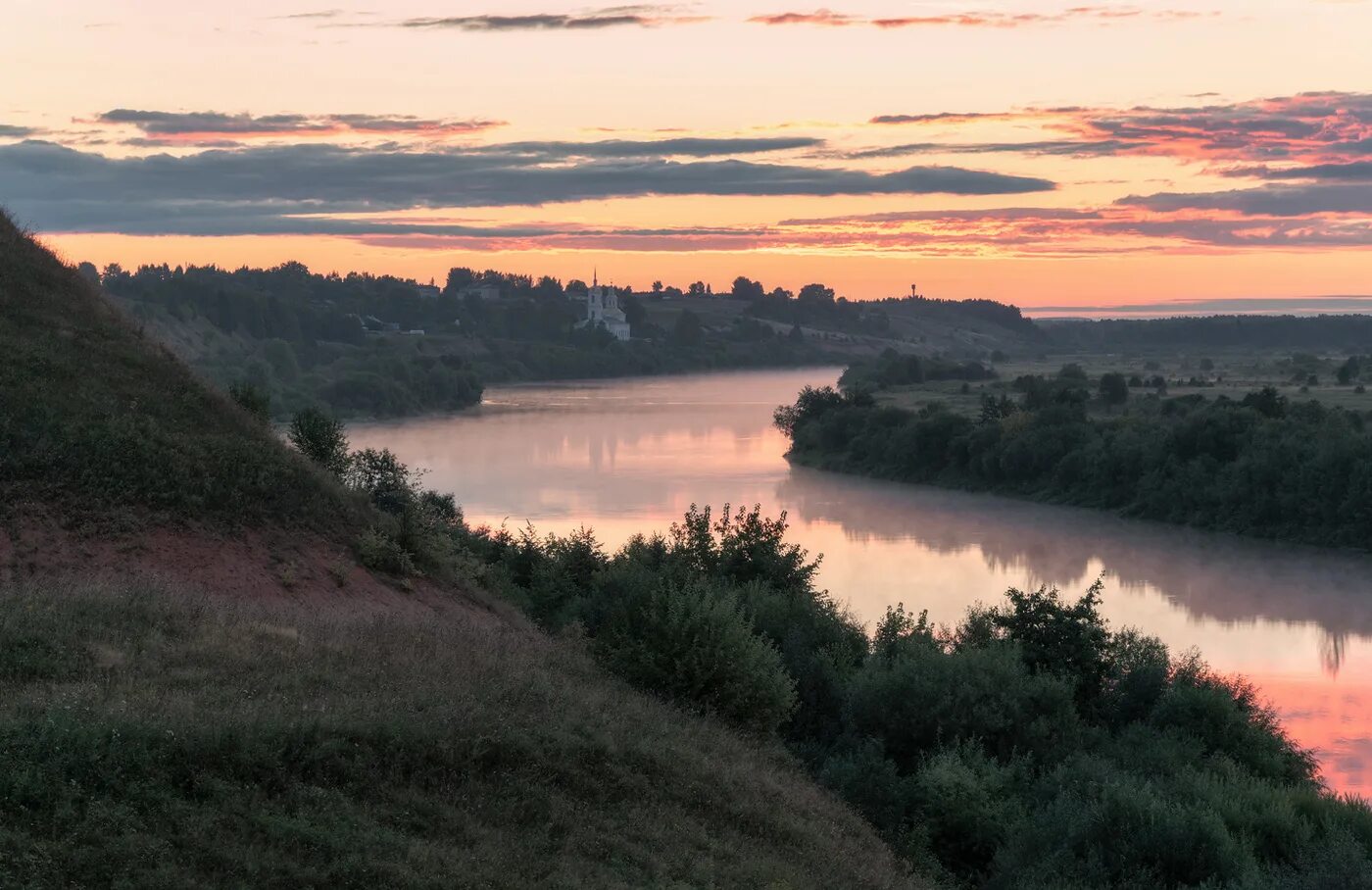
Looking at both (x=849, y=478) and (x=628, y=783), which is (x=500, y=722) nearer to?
(x=628, y=783)

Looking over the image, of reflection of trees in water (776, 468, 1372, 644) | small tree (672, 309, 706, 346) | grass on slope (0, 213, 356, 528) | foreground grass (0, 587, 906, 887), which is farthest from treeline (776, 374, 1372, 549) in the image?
small tree (672, 309, 706, 346)

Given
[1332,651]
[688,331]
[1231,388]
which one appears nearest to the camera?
[1332,651]

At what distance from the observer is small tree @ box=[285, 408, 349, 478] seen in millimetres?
24625

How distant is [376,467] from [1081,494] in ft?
119

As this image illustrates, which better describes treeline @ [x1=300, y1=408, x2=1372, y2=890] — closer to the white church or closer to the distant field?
the distant field

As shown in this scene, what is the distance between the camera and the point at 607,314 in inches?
6978

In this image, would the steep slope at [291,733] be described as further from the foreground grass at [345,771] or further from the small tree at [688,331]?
the small tree at [688,331]

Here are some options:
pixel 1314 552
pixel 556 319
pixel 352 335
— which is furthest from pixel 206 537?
pixel 556 319

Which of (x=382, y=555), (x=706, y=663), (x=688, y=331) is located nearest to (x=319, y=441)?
(x=382, y=555)

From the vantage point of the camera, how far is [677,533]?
27.1 m

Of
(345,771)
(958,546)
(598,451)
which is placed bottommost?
(958,546)

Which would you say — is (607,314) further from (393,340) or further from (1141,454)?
(1141,454)

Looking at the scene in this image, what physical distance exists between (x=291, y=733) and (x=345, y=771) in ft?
1.58

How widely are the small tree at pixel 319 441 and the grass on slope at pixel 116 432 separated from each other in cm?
217
